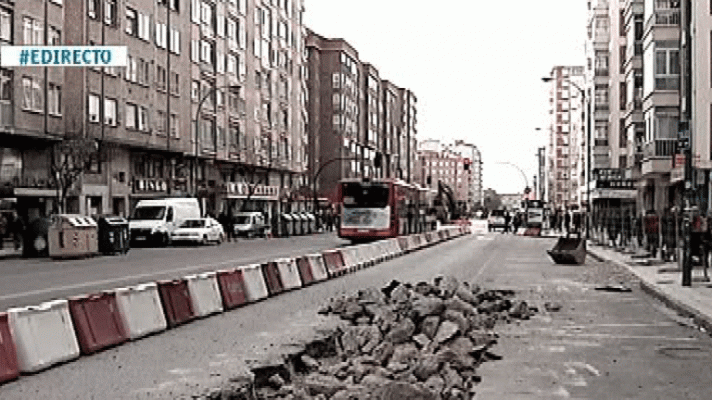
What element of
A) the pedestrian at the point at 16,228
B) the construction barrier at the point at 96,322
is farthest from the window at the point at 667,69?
the construction barrier at the point at 96,322

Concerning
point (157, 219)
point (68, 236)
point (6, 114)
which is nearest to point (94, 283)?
point (68, 236)

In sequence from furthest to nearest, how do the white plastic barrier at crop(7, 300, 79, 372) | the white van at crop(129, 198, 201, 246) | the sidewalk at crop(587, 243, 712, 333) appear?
1. the white van at crop(129, 198, 201, 246)
2. the sidewalk at crop(587, 243, 712, 333)
3. the white plastic barrier at crop(7, 300, 79, 372)

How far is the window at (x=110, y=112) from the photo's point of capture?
52.9 m

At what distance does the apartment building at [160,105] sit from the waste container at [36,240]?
5629 mm

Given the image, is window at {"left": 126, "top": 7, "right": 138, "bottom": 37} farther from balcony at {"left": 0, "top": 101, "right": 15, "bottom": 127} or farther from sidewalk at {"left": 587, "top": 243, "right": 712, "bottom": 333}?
sidewalk at {"left": 587, "top": 243, "right": 712, "bottom": 333}

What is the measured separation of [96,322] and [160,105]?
50.3 meters

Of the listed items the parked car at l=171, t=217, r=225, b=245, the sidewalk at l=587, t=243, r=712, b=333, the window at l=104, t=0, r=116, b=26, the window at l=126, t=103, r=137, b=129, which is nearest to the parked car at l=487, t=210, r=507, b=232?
the window at l=126, t=103, r=137, b=129

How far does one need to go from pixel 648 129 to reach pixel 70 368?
43.1 m

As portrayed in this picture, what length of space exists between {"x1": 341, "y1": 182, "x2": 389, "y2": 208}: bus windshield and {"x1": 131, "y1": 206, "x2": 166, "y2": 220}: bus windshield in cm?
1005

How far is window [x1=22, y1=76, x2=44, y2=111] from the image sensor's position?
44.2m

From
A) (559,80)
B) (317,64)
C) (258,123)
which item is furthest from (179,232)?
(559,80)

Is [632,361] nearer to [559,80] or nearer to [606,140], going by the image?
[606,140]

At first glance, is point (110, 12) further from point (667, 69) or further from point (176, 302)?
point (176, 302)

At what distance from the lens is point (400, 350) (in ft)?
36.7
